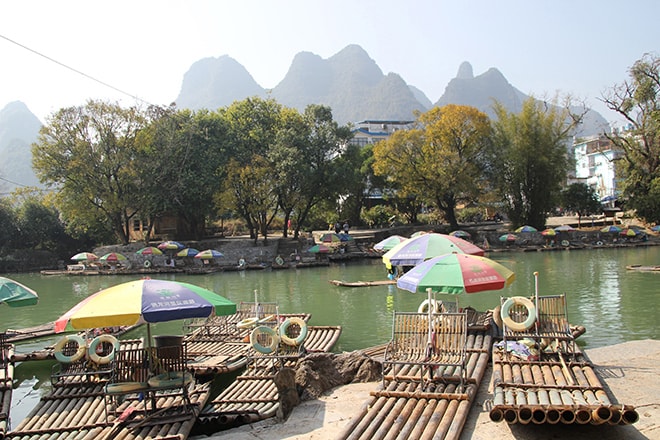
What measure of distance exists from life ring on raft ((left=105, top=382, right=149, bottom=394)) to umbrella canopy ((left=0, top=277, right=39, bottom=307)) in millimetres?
4143

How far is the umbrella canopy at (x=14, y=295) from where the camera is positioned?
373 inches

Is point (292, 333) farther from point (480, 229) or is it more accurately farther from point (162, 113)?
point (480, 229)

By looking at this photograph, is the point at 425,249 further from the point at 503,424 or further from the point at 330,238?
the point at 330,238

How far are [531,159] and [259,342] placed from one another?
35.2 meters

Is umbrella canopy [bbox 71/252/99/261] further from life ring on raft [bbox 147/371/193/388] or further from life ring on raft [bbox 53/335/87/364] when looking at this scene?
life ring on raft [bbox 147/371/193/388]

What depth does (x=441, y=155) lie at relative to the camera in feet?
126

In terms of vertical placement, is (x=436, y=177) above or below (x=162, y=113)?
below

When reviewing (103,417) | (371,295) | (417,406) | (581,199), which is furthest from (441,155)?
(103,417)

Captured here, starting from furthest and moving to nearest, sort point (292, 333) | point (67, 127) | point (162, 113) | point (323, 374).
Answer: point (162, 113) → point (67, 127) → point (292, 333) → point (323, 374)

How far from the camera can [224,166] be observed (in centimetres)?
3675

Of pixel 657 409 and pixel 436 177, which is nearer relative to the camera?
pixel 657 409

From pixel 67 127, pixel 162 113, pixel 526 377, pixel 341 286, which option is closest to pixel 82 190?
pixel 67 127

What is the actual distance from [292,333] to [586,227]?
37.2 m

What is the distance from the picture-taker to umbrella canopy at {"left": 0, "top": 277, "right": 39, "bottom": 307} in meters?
9.47
